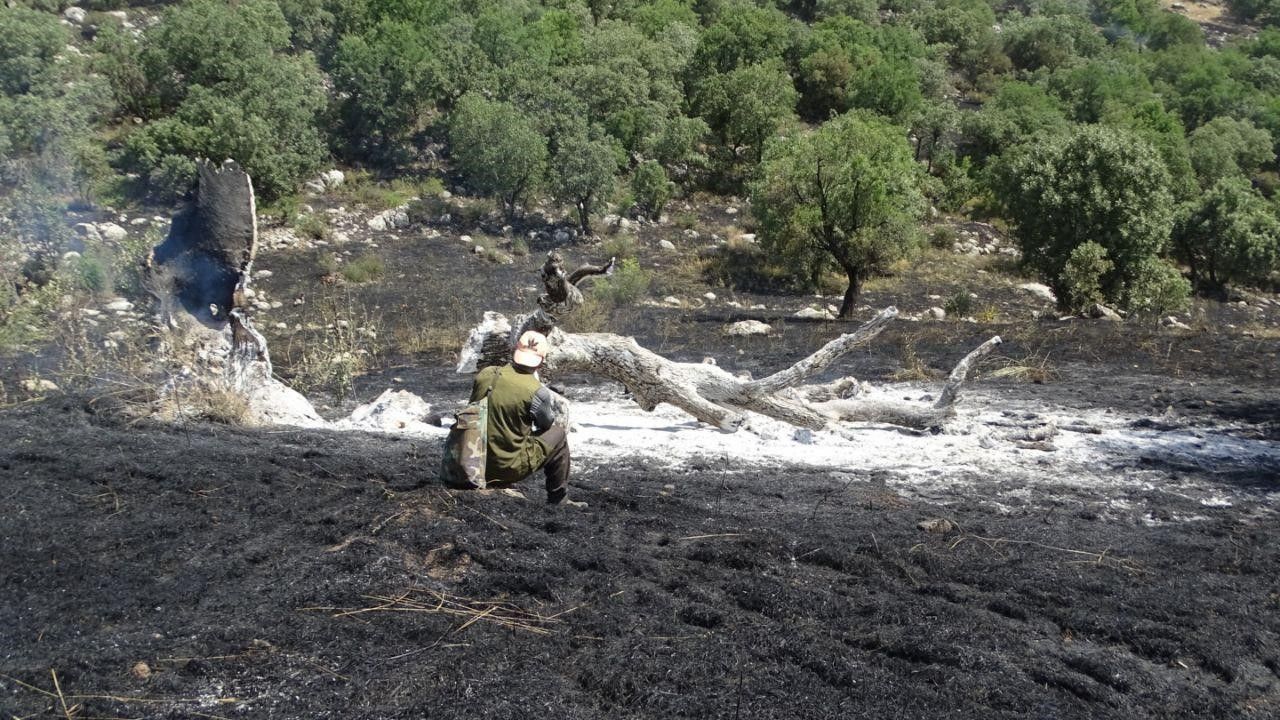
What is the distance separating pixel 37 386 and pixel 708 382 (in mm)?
6211

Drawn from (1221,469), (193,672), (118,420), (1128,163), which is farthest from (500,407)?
(1128,163)

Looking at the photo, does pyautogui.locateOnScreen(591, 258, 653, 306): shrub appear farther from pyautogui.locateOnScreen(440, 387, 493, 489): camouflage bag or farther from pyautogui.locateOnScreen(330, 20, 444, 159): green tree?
pyautogui.locateOnScreen(440, 387, 493, 489): camouflage bag

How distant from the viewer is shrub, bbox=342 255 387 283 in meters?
19.1

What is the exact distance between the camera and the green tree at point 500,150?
2361 cm

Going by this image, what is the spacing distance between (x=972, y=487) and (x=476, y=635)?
4373 mm

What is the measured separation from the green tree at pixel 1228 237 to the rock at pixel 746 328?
750 inches

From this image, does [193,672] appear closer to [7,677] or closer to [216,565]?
[7,677]

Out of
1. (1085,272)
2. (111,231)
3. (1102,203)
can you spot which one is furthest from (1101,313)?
(111,231)

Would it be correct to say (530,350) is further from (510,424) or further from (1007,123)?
(1007,123)

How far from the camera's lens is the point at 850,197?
19.3m

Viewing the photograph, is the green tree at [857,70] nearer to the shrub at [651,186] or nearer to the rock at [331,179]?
the shrub at [651,186]

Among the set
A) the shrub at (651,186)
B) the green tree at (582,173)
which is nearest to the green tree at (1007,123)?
the shrub at (651,186)

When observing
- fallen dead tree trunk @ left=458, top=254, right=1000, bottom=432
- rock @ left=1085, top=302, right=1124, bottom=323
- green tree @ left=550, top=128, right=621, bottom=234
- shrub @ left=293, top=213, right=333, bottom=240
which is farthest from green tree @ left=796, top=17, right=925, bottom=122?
fallen dead tree trunk @ left=458, top=254, right=1000, bottom=432

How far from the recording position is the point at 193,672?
3652 millimetres
